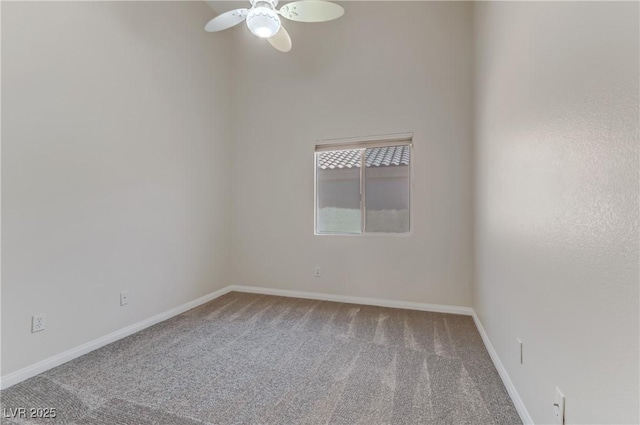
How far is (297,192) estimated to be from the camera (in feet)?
11.7

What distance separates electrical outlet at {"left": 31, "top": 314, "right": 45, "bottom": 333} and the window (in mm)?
2582

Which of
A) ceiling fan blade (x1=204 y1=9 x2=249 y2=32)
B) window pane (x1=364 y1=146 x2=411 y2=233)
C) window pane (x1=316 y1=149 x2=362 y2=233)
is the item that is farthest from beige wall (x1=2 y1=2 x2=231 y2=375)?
window pane (x1=364 y1=146 x2=411 y2=233)

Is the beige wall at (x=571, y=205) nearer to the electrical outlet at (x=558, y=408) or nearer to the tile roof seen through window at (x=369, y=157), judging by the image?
the electrical outlet at (x=558, y=408)

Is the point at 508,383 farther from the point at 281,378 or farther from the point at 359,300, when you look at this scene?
the point at 359,300

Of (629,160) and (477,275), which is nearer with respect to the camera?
(629,160)

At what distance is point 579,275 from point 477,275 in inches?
74.8

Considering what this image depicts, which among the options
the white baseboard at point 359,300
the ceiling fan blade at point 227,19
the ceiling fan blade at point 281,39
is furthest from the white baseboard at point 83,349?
the ceiling fan blade at point 281,39

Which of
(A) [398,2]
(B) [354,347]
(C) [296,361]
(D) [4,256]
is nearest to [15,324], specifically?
(D) [4,256]

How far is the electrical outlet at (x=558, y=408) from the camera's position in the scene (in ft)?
Answer: 3.46

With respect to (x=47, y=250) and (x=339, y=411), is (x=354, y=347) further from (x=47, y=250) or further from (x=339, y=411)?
(x=47, y=250)

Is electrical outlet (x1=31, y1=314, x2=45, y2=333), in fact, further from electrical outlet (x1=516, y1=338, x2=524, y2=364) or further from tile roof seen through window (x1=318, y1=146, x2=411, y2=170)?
electrical outlet (x1=516, y1=338, x2=524, y2=364)

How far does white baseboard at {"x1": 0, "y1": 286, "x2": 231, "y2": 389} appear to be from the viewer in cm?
177

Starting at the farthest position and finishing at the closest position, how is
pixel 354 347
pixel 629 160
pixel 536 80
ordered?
1. pixel 354 347
2. pixel 536 80
3. pixel 629 160

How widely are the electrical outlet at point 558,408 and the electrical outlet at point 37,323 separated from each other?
299cm
